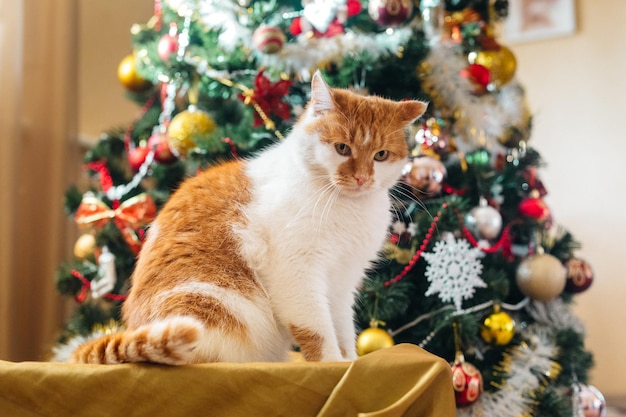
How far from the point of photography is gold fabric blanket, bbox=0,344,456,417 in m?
0.64

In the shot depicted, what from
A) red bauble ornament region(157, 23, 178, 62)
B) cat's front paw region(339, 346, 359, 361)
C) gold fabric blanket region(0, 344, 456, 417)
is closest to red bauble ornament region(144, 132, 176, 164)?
red bauble ornament region(157, 23, 178, 62)

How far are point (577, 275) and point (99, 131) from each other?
167cm

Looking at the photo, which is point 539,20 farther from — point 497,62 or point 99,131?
Result: point 99,131

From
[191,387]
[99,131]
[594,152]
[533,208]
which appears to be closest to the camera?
[191,387]

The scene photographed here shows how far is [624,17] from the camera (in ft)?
7.91

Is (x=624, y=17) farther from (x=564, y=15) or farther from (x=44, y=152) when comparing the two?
(x=44, y=152)

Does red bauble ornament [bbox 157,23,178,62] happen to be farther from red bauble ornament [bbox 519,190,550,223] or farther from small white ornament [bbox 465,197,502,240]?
red bauble ornament [bbox 519,190,550,223]

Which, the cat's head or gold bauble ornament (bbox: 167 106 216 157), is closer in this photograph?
the cat's head

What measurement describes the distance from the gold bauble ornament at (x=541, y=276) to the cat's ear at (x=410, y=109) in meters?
0.72

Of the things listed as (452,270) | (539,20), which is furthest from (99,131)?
(539,20)

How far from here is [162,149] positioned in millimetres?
1517

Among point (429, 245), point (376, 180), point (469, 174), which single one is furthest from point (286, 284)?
point (469, 174)

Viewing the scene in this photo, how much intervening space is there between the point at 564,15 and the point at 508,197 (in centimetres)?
133

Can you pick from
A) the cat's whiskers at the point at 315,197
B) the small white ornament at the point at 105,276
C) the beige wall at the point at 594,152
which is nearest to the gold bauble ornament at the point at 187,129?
the small white ornament at the point at 105,276
